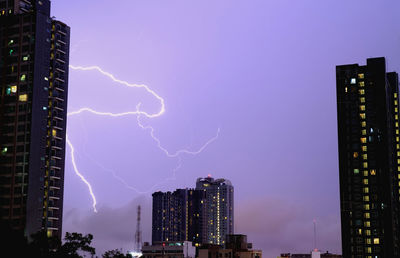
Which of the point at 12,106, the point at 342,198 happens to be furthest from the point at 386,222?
the point at 12,106

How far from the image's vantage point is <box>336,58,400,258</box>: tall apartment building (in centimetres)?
15525

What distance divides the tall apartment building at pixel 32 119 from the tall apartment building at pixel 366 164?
7664cm

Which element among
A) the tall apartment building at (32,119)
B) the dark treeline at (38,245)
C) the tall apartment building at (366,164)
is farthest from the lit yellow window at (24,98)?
the tall apartment building at (366,164)

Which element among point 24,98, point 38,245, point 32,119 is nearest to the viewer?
point 38,245

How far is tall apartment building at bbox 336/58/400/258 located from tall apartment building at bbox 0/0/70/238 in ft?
251

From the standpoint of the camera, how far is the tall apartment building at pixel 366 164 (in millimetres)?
155250

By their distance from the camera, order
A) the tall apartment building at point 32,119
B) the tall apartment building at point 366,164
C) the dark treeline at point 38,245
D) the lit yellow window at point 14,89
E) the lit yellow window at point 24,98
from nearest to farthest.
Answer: the dark treeline at point 38,245
the tall apartment building at point 32,119
the lit yellow window at point 24,98
the lit yellow window at point 14,89
the tall apartment building at point 366,164

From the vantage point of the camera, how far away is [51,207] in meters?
115

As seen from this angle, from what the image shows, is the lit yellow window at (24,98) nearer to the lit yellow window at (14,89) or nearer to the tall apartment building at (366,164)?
the lit yellow window at (14,89)

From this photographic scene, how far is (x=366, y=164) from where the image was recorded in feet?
527

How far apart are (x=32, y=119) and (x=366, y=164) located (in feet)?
291

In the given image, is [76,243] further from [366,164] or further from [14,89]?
[366,164]

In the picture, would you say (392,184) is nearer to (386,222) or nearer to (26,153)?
(386,222)

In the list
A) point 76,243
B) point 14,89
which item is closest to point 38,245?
point 76,243
